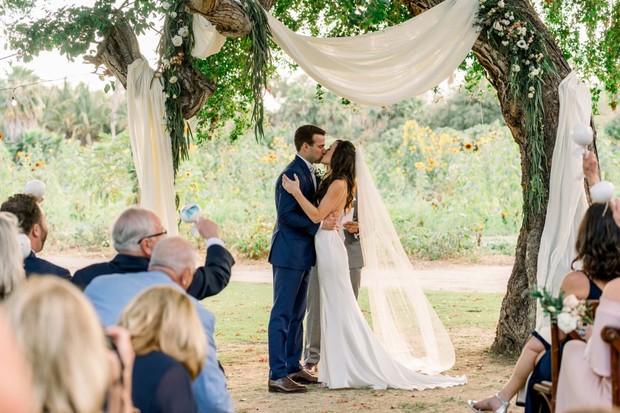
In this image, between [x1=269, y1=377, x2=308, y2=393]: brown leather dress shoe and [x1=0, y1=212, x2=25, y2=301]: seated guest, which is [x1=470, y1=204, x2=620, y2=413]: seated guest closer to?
[x1=269, y1=377, x2=308, y2=393]: brown leather dress shoe

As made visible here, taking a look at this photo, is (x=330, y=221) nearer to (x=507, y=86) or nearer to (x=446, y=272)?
(x=507, y=86)

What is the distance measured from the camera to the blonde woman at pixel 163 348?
9.04 feet

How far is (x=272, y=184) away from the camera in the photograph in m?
15.6

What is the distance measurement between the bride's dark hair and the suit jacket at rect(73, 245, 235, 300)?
7.64 feet

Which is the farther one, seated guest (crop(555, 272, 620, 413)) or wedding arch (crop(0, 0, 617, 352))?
wedding arch (crop(0, 0, 617, 352))

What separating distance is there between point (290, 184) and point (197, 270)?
2.34 meters

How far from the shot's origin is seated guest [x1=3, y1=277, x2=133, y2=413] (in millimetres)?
1850

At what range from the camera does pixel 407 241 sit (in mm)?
13719

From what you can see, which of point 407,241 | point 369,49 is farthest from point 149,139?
point 407,241

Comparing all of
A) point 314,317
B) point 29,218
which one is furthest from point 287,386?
point 29,218

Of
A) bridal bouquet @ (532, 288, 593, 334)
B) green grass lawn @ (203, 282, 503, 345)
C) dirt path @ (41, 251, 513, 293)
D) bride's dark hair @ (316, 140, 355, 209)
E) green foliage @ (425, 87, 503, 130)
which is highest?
green foliage @ (425, 87, 503, 130)

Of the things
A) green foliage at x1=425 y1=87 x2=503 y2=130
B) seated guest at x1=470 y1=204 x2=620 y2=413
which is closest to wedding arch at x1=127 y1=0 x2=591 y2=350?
seated guest at x1=470 y1=204 x2=620 y2=413

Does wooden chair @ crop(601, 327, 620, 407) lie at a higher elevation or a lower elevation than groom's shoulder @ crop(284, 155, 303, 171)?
lower

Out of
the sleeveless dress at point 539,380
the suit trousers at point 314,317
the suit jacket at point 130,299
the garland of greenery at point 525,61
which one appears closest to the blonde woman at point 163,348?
the suit jacket at point 130,299
